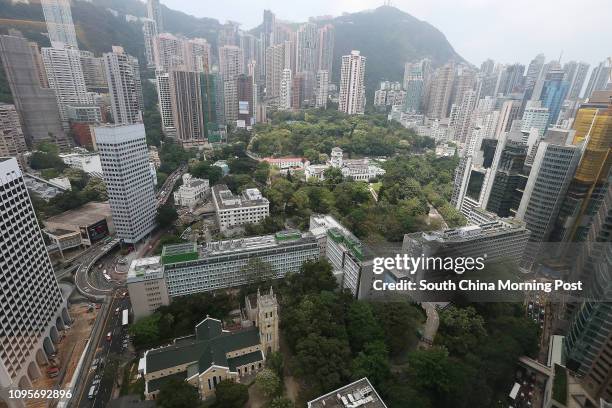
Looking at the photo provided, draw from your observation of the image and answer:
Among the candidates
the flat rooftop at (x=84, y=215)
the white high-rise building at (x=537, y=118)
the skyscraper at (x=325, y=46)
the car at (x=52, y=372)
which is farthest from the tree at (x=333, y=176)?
the skyscraper at (x=325, y=46)

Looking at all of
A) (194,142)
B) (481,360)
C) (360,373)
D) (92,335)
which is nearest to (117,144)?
(92,335)

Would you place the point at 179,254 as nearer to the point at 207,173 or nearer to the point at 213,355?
the point at 213,355

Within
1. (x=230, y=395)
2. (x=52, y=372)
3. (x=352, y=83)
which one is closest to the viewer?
(x=230, y=395)

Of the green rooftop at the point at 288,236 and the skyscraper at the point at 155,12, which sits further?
the skyscraper at the point at 155,12

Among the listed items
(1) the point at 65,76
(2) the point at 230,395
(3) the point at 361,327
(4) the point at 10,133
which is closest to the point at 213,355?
(2) the point at 230,395

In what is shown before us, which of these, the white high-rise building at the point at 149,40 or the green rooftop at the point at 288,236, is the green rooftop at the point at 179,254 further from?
the white high-rise building at the point at 149,40

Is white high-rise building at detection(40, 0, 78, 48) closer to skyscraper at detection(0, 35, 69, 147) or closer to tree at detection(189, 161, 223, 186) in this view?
skyscraper at detection(0, 35, 69, 147)
